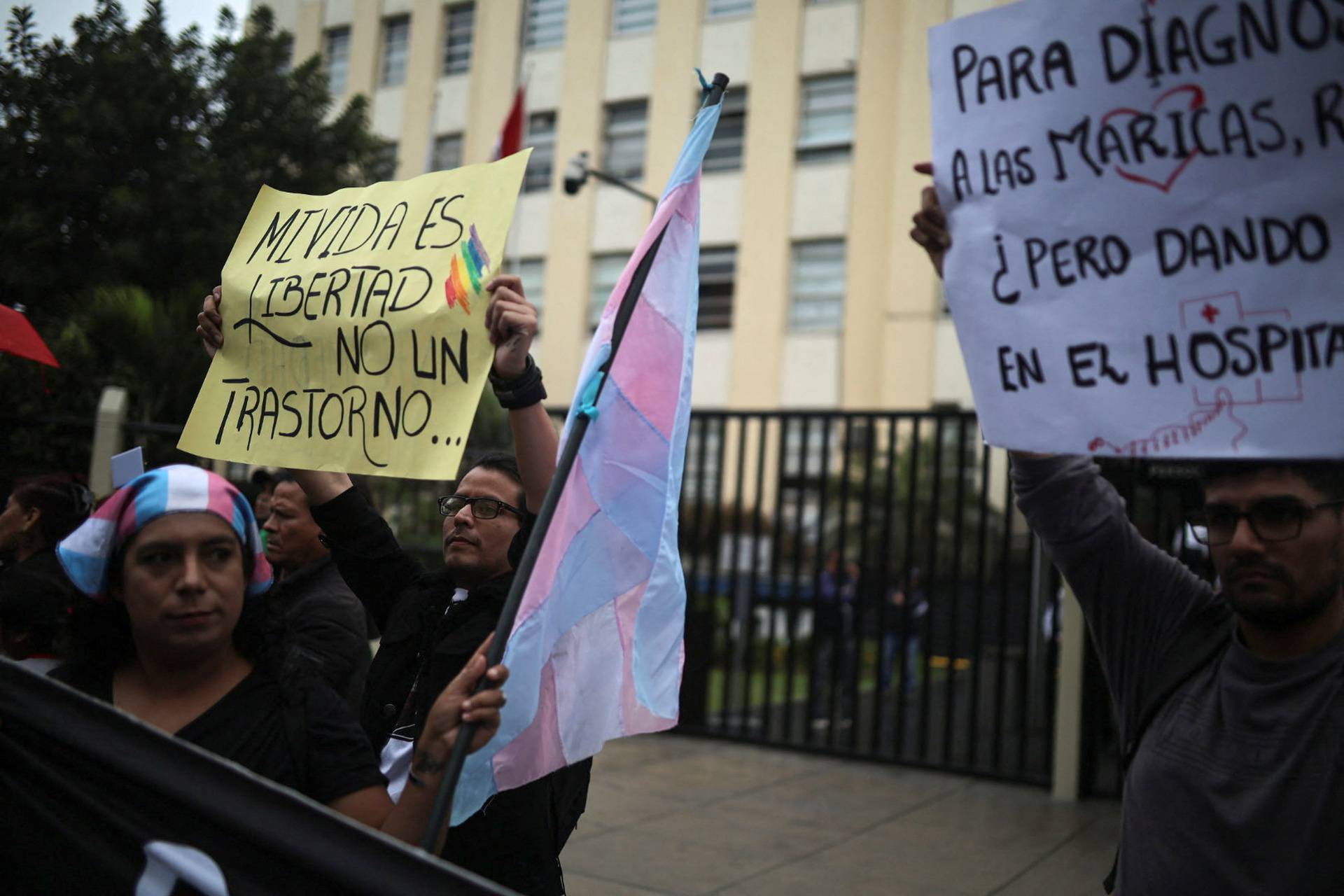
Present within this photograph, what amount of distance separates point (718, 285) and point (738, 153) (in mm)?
2313

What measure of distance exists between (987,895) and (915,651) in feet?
33.4

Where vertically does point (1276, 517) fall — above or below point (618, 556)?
above

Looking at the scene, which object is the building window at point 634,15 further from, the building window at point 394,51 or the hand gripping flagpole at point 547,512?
the hand gripping flagpole at point 547,512

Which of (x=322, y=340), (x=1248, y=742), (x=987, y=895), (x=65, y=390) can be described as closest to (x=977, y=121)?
(x=1248, y=742)

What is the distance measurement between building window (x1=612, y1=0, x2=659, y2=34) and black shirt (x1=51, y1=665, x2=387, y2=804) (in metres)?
19.5

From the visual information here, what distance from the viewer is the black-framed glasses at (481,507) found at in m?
2.75

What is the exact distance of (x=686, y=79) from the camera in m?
19.4

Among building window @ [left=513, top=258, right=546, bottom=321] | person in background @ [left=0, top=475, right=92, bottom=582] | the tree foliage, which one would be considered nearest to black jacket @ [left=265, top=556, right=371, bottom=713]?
person in background @ [left=0, top=475, right=92, bottom=582]

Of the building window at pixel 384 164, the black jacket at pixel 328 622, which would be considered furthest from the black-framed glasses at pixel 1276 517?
the building window at pixel 384 164

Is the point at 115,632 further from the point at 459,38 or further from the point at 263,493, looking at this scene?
the point at 459,38

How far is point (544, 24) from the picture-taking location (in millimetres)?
20953

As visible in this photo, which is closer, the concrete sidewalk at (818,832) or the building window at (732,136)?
the concrete sidewalk at (818,832)

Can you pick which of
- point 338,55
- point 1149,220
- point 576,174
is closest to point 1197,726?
point 1149,220

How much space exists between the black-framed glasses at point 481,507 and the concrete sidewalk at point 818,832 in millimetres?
2719
